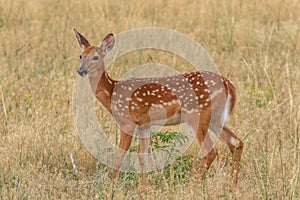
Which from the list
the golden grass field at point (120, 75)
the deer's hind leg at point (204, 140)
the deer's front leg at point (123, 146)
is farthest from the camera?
the deer's front leg at point (123, 146)

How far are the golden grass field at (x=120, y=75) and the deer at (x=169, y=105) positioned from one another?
0.21 m

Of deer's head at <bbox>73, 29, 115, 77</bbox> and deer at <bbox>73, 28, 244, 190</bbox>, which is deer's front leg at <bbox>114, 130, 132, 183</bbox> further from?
deer's head at <bbox>73, 29, 115, 77</bbox>

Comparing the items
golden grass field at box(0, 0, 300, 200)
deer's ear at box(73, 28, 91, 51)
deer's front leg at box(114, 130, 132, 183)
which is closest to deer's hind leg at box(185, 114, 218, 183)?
golden grass field at box(0, 0, 300, 200)

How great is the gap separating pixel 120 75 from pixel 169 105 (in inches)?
94.2

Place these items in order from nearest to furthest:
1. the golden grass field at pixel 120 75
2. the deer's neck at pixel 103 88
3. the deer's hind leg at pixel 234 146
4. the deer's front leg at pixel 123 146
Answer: the golden grass field at pixel 120 75
the deer's hind leg at pixel 234 146
the deer's front leg at pixel 123 146
the deer's neck at pixel 103 88

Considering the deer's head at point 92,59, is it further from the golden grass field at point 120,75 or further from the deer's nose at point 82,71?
the golden grass field at point 120,75

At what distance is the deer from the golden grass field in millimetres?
213

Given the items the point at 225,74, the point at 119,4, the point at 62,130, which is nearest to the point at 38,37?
the point at 119,4

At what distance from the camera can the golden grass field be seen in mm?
5805

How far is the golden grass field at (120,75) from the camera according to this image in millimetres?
5805

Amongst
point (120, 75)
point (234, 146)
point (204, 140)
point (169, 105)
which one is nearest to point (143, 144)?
point (169, 105)

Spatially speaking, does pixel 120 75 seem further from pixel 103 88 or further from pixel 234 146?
pixel 234 146

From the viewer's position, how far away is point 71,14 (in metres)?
10.6

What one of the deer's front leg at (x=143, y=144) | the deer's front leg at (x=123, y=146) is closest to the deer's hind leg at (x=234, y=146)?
the deer's front leg at (x=143, y=144)
